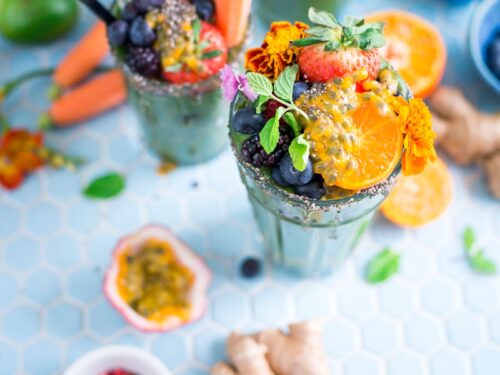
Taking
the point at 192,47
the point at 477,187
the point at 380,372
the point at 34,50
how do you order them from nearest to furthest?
the point at 192,47 → the point at 380,372 → the point at 477,187 → the point at 34,50

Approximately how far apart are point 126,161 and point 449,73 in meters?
0.76

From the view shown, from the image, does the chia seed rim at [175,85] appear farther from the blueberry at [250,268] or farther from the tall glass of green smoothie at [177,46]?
the blueberry at [250,268]

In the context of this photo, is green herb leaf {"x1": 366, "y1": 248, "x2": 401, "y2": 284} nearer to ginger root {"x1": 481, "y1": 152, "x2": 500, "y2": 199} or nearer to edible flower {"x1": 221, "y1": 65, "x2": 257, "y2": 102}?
ginger root {"x1": 481, "y1": 152, "x2": 500, "y2": 199}

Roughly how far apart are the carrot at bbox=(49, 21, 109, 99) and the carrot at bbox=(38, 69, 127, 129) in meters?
0.03

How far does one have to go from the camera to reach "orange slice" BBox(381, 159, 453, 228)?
64.5 inches

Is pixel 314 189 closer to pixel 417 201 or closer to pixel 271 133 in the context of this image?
pixel 271 133

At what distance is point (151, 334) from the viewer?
1.59m

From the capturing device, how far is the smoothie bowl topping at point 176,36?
1.37 meters

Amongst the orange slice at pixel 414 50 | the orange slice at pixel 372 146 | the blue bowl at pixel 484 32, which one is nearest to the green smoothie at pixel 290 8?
the orange slice at pixel 414 50

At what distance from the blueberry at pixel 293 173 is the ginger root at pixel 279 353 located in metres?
0.43

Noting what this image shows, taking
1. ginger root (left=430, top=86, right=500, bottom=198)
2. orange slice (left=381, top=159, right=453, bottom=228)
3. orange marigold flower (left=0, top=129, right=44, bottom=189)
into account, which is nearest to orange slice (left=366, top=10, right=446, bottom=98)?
ginger root (left=430, top=86, right=500, bottom=198)

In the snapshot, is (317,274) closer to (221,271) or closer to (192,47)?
(221,271)

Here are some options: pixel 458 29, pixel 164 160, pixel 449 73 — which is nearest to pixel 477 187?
pixel 449 73

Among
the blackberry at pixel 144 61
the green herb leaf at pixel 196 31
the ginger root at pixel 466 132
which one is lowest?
the ginger root at pixel 466 132
